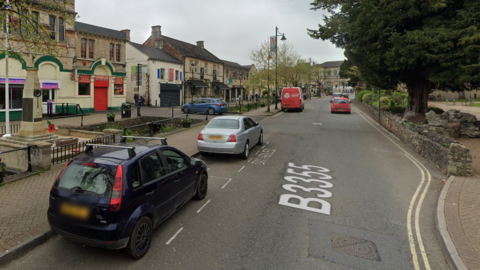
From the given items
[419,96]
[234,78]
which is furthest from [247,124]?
[234,78]

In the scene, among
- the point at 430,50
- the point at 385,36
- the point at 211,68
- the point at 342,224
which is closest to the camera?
the point at 342,224

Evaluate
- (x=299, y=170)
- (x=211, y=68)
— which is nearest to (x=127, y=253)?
(x=299, y=170)

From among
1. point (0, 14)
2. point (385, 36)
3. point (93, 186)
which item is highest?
point (385, 36)

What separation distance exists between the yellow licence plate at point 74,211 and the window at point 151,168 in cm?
90

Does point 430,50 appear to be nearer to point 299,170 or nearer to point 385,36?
point 385,36

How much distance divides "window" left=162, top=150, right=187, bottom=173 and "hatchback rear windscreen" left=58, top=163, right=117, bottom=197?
1.30 m

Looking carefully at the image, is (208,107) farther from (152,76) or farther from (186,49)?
(186,49)

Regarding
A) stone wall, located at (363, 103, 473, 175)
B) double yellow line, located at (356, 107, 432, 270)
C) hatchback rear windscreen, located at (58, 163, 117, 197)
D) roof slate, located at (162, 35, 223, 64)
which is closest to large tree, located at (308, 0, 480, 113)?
stone wall, located at (363, 103, 473, 175)

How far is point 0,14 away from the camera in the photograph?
8.10 m

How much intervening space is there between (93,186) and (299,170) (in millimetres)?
6570

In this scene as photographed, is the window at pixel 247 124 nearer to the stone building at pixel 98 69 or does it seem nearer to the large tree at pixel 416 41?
the large tree at pixel 416 41

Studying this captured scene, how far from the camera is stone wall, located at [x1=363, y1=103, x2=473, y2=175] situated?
28.3 ft

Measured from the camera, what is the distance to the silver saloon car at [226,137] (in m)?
9.83

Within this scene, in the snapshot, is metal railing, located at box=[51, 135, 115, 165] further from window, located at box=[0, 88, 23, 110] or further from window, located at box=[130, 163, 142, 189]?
window, located at box=[0, 88, 23, 110]
